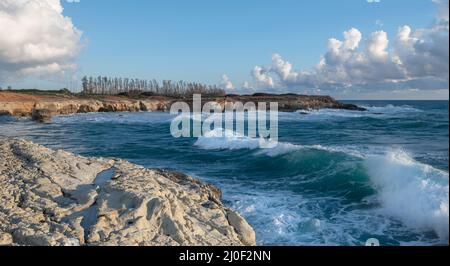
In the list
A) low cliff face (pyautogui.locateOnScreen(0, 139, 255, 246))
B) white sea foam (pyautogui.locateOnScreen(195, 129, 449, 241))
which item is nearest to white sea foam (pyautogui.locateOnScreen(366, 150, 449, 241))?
white sea foam (pyautogui.locateOnScreen(195, 129, 449, 241))

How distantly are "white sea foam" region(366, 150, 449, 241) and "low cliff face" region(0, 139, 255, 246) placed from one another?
4231 mm

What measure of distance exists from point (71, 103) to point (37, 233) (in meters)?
57.4

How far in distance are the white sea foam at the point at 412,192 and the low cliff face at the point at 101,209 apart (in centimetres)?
423

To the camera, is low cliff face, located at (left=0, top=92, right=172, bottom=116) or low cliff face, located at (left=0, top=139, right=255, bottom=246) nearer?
low cliff face, located at (left=0, top=139, right=255, bottom=246)

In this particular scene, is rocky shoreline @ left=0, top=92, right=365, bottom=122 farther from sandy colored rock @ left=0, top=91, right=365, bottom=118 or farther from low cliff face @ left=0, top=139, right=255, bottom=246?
low cliff face @ left=0, top=139, right=255, bottom=246

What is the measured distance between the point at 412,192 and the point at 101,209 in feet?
25.4

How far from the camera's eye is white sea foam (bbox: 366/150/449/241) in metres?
8.29

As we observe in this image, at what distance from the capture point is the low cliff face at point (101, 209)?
4.99 metres

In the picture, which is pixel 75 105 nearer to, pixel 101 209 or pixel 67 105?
pixel 67 105

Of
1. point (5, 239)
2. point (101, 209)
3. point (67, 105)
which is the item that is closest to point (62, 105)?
point (67, 105)

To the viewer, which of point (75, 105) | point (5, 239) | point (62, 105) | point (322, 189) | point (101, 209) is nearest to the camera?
point (5, 239)

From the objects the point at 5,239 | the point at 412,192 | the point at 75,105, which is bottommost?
the point at 412,192

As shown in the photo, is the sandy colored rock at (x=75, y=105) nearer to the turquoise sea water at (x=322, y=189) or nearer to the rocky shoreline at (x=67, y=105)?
the rocky shoreline at (x=67, y=105)

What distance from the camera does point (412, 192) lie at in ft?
33.0
